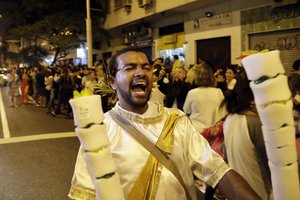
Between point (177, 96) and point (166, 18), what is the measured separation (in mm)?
11317

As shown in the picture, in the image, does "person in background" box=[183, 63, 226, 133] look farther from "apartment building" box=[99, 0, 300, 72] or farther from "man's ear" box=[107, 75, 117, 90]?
"apartment building" box=[99, 0, 300, 72]

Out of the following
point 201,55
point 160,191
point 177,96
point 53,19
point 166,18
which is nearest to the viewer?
point 160,191

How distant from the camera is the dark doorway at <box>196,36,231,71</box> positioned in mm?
14073

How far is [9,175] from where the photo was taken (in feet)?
21.2

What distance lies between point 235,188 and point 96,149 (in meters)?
0.86

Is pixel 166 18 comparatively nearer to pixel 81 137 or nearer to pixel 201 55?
pixel 201 55

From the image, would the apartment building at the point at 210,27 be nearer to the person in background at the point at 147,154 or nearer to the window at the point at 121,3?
the window at the point at 121,3

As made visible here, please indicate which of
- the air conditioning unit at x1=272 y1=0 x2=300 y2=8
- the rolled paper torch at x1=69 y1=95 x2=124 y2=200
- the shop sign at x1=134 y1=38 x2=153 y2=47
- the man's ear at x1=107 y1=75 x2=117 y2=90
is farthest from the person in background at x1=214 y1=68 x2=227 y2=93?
the shop sign at x1=134 y1=38 x2=153 y2=47

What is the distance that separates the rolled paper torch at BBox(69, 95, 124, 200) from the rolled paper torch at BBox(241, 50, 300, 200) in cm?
62

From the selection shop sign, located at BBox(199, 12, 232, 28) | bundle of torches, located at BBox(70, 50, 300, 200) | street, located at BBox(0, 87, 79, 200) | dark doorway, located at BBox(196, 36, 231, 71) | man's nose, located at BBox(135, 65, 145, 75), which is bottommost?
street, located at BBox(0, 87, 79, 200)

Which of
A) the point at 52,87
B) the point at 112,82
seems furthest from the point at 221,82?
the point at 52,87

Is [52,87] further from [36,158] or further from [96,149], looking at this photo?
[96,149]

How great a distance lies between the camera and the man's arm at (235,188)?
6.55 feet

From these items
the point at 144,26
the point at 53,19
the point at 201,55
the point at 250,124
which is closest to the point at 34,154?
the point at 250,124
